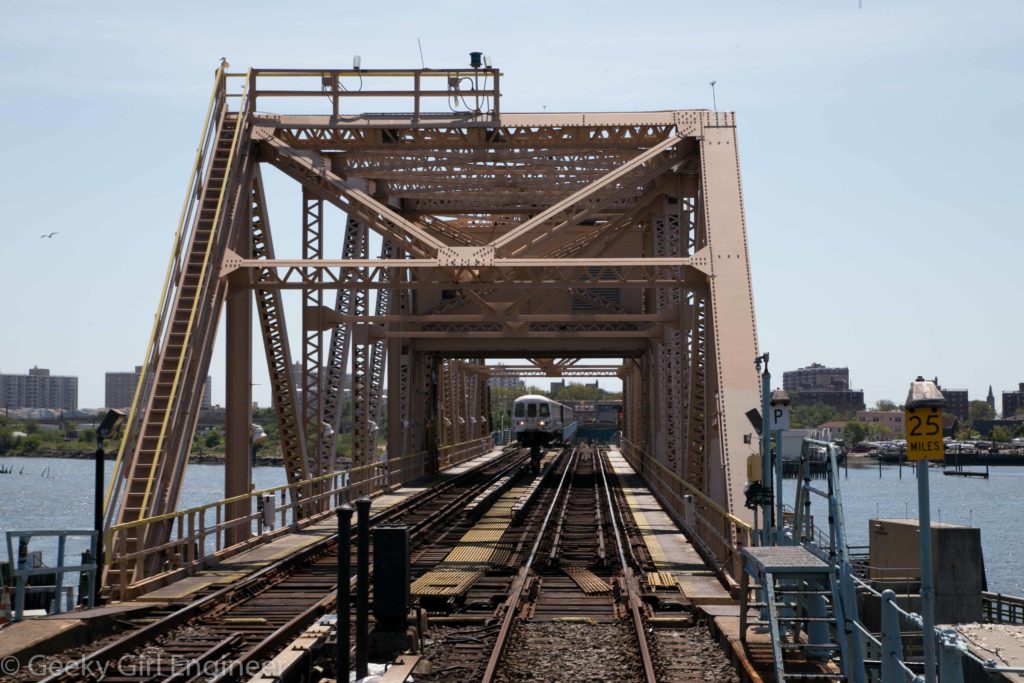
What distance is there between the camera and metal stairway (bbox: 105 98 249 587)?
17.7 m

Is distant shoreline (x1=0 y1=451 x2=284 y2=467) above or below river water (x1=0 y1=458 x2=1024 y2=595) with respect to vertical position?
A: above

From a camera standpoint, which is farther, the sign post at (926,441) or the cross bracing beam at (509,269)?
the cross bracing beam at (509,269)

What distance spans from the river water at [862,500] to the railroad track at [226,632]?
98.3 ft

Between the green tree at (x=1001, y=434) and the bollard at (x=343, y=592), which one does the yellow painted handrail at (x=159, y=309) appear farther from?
the green tree at (x=1001, y=434)

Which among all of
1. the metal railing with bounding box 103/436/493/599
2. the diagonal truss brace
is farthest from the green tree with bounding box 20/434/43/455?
the diagonal truss brace

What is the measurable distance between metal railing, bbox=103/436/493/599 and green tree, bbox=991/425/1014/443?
16062 centimetres

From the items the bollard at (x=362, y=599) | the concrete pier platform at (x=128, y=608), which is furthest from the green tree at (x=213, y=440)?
the bollard at (x=362, y=599)

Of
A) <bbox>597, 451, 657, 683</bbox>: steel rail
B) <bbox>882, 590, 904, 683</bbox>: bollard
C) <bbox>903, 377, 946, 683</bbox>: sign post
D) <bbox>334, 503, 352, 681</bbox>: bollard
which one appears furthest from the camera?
<bbox>597, 451, 657, 683</bbox>: steel rail

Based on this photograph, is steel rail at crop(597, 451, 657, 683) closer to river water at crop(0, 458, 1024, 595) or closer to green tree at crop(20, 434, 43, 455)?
river water at crop(0, 458, 1024, 595)

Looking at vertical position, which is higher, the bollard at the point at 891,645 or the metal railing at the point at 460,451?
the metal railing at the point at 460,451

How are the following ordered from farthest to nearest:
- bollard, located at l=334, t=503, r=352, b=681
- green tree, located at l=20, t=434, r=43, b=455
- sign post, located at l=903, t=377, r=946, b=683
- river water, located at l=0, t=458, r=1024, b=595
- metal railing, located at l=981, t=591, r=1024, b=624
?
green tree, located at l=20, t=434, r=43, b=455, river water, located at l=0, t=458, r=1024, b=595, metal railing, located at l=981, t=591, r=1024, b=624, bollard, located at l=334, t=503, r=352, b=681, sign post, located at l=903, t=377, r=946, b=683

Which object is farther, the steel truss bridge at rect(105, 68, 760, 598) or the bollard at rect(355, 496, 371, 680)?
the steel truss bridge at rect(105, 68, 760, 598)

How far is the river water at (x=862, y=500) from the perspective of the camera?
6700 cm

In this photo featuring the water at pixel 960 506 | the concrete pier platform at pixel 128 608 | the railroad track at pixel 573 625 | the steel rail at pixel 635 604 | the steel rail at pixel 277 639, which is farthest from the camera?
the water at pixel 960 506
